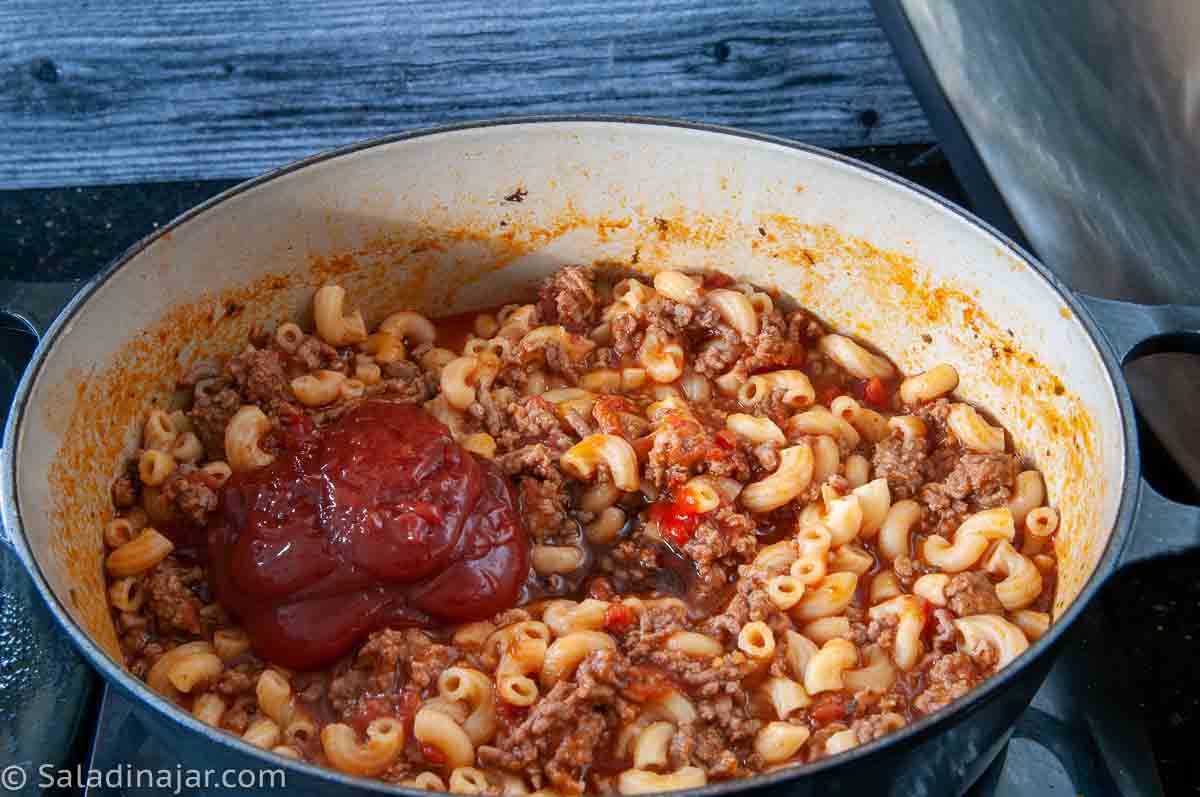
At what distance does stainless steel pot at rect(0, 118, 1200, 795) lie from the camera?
211cm

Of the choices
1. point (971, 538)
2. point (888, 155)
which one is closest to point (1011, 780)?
point (971, 538)

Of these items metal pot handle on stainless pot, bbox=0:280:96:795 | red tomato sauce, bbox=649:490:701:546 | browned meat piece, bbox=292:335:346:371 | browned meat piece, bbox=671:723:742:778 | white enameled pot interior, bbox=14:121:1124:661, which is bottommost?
metal pot handle on stainless pot, bbox=0:280:96:795

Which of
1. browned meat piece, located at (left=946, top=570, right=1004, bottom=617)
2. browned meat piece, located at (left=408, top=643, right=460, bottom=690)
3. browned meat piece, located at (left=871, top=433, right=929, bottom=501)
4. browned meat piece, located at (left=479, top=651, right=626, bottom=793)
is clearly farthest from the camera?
browned meat piece, located at (left=871, top=433, right=929, bottom=501)

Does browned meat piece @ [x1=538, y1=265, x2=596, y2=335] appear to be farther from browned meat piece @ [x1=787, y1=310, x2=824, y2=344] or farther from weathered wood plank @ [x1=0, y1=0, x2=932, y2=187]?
weathered wood plank @ [x1=0, y1=0, x2=932, y2=187]

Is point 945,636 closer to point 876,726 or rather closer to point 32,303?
point 876,726

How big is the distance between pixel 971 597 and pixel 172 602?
1433mm

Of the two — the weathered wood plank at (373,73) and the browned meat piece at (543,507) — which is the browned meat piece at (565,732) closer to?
the browned meat piece at (543,507)

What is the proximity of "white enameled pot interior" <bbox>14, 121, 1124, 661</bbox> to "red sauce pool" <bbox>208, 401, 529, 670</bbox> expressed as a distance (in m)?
0.27

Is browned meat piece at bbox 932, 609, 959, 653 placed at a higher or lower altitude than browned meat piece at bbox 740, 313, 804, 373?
lower

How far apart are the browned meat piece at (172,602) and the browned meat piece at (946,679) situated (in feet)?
4.22

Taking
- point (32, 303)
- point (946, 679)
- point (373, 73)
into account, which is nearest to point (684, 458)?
point (946, 679)

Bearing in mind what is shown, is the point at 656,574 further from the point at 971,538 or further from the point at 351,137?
the point at 351,137

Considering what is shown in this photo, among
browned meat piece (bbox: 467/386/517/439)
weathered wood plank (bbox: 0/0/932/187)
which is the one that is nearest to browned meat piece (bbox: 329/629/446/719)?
browned meat piece (bbox: 467/386/517/439)

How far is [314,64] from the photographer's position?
3.44 metres
